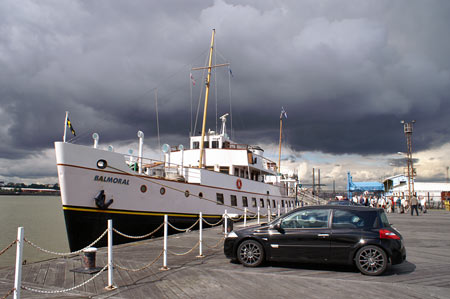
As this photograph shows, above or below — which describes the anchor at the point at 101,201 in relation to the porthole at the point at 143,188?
below

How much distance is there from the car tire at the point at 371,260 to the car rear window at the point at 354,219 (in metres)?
0.52

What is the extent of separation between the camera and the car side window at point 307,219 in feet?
25.8

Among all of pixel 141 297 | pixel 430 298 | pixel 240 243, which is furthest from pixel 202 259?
pixel 430 298

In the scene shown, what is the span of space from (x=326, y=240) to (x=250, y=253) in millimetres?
1854

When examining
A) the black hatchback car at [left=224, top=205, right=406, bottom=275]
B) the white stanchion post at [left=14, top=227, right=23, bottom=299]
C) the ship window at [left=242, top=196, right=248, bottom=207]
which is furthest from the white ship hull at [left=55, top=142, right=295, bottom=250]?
the white stanchion post at [left=14, top=227, right=23, bottom=299]

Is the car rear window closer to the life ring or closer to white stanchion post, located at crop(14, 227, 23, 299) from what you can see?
white stanchion post, located at crop(14, 227, 23, 299)

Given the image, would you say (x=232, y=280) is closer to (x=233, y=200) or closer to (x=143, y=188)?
(x=143, y=188)

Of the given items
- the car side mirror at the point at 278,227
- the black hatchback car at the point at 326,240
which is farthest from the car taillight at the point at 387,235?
the car side mirror at the point at 278,227

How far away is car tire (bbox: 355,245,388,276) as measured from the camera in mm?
7258

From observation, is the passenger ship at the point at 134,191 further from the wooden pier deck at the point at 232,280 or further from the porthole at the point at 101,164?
the wooden pier deck at the point at 232,280

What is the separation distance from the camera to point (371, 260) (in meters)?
7.32

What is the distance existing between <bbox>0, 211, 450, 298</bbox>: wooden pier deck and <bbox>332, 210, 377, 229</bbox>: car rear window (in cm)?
107

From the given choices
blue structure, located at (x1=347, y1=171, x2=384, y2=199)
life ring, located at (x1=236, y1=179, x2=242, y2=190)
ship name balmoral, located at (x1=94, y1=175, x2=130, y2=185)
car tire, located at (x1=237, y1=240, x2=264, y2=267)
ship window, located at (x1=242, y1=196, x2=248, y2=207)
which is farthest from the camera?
blue structure, located at (x1=347, y1=171, x2=384, y2=199)

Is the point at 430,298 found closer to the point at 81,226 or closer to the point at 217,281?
the point at 217,281
